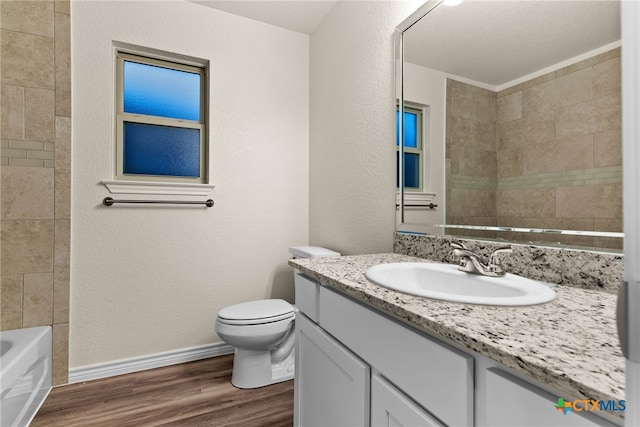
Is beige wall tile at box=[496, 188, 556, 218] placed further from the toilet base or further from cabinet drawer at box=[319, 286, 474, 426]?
the toilet base

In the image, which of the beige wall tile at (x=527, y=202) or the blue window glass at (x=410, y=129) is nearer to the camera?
the beige wall tile at (x=527, y=202)

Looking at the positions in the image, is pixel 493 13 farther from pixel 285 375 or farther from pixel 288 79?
pixel 285 375

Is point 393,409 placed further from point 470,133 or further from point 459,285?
point 470,133

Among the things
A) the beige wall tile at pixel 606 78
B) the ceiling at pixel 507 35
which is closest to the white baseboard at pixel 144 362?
the ceiling at pixel 507 35

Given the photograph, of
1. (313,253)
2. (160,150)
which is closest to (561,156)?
(313,253)

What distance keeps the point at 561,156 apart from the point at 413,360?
74cm

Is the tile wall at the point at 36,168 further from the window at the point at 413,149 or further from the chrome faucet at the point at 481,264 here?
the chrome faucet at the point at 481,264

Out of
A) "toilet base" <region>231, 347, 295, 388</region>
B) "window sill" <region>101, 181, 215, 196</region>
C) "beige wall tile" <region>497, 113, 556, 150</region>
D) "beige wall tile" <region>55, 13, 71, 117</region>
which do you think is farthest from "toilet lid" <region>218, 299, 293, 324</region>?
"beige wall tile" <region>55, 13, 71, 117</region>

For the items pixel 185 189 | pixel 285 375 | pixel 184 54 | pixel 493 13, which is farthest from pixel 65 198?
pixel 493 13

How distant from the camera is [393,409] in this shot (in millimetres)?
730

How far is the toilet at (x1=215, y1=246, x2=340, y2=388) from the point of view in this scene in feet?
5.52

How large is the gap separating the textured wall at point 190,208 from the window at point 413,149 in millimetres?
1105

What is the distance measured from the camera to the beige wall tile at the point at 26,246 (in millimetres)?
1685

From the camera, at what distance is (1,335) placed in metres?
1.60
